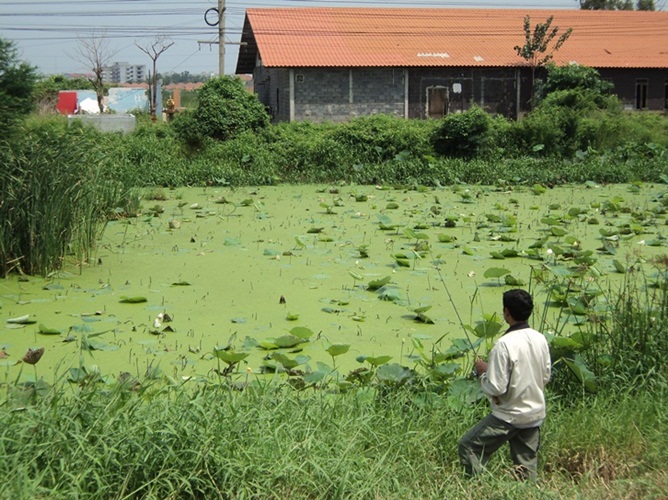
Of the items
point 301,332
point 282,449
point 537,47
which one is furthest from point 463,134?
point 282,449

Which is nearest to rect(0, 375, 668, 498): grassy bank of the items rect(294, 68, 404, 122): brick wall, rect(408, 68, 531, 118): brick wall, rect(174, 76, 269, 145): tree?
rect(174, 76, 269, 145): tree

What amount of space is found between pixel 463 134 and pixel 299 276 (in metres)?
9.30

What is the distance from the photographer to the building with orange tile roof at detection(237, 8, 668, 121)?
24547mm

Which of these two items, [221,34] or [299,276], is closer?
[299,276]

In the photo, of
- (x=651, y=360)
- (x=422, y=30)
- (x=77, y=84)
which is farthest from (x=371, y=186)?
(x=77, y=84)

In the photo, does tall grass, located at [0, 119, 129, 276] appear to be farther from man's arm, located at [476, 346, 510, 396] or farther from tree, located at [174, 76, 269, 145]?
tree, located at [174, 76, 269, 145]

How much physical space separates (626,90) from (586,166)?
43.1 feet

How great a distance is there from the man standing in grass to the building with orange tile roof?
20621mm

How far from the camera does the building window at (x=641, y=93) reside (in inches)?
1063

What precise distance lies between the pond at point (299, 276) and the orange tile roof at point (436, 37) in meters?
13.6

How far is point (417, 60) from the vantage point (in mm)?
24844

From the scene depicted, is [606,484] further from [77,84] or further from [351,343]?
[77,84]

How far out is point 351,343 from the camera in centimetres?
539

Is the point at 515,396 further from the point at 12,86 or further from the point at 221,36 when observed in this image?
the point at 221,36
